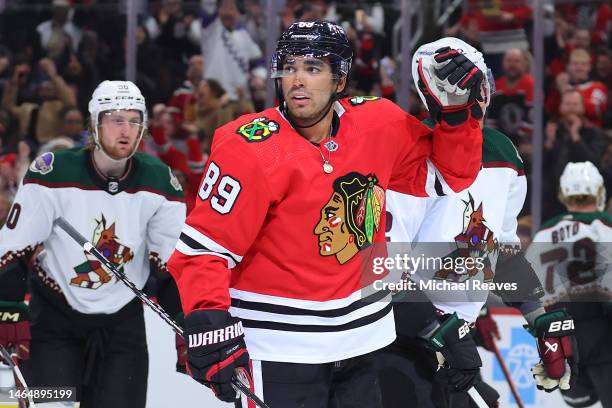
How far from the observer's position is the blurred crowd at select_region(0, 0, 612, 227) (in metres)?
5.60

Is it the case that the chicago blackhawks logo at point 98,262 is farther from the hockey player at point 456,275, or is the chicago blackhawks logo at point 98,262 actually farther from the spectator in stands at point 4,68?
the spectator in stands at point 4,68

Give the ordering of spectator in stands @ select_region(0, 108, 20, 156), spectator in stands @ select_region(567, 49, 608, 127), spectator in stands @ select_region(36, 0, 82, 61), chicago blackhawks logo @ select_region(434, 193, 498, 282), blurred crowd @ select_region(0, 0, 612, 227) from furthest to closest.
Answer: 1. spectator in stands @ select_region(36, 0, 82, 61)
2. spectator in stands @ select_region(0, 108, 20, 156)
3. spectator in stands @ select_region(567, 49, 608, 127)
4. blurred crowd @ select_region(0, 0, 612, 227)
5. chicago blackhawks logo @ select_region(434, 193, 498, 282)

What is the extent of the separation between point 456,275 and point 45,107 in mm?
3380

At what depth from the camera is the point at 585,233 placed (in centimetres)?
438

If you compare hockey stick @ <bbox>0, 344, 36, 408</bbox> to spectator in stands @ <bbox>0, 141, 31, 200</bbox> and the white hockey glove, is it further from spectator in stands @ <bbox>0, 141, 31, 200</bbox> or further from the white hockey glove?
spectator in stands @ <bbox>0, 141, 31, 200</bbox>

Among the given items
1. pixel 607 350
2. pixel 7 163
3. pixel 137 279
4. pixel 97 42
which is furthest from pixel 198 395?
pixel 97 42

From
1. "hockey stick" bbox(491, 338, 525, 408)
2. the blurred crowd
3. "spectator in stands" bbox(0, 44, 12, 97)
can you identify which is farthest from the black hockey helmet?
"spectator in stands" bbox(0, 44, 12, 97)

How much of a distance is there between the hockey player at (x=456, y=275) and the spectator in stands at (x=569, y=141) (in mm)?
1965

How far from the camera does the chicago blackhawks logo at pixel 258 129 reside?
8.28ft

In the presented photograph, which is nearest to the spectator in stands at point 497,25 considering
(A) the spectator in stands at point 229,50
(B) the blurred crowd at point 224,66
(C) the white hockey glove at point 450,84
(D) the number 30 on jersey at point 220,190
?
(B) the blurred crowd at point 224,66

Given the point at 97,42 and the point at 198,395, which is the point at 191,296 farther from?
the point at 97,42

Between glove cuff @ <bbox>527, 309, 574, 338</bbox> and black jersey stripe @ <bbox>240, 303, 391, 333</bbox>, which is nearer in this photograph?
black jersey stripe @ <bbox>240, 303, 391, 333</bbox>

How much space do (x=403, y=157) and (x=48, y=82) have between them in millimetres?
3863

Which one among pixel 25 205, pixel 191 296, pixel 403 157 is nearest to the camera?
pixel 191 296
